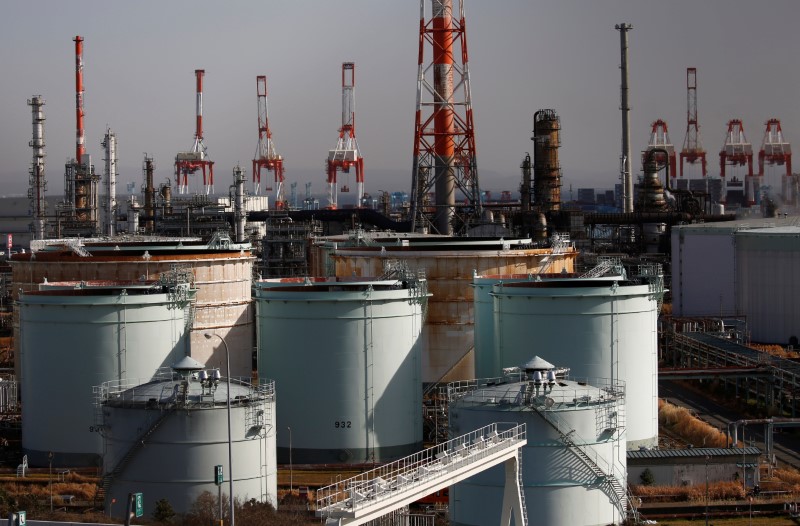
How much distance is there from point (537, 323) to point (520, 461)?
9073mm

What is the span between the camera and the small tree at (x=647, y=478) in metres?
40.9

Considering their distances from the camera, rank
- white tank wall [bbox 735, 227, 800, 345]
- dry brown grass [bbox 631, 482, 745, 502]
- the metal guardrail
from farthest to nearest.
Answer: white tank wall [bbox 735, 227, 800, 345] → dry brown grass [bbox 631, 482, 745, 502] → the metal guardrail

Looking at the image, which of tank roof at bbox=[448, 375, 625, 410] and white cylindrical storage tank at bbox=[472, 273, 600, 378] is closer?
tank roof at bbox=[448, 375, 625, 410]

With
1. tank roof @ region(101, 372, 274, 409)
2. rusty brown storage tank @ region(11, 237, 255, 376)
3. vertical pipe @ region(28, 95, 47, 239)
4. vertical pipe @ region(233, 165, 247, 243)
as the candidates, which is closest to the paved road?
rusty brown storage tank @ region(11, 237, 255, 376)

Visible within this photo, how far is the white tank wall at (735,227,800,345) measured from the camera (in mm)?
71875

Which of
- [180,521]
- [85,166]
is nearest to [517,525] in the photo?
[180,521]

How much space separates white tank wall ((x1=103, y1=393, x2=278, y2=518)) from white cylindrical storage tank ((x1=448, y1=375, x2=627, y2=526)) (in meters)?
5.38

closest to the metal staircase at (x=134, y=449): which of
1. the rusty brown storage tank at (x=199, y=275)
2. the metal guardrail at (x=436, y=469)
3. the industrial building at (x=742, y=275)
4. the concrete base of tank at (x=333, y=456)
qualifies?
the metal guardrail at (x=436, y=469)

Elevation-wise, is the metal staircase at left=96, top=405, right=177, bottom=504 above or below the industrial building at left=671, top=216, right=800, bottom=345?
below

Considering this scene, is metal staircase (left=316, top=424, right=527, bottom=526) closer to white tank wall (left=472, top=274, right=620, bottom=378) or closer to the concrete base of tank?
the concrete base of tank

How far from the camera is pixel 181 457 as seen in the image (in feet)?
114

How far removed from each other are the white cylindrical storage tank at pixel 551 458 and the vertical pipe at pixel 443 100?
133ft

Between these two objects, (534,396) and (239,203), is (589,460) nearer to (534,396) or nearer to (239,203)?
(534,396)

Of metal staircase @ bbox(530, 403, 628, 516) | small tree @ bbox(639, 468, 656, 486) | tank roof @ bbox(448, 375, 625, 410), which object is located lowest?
small tree @ bbox(639, 468, 656, 486)
